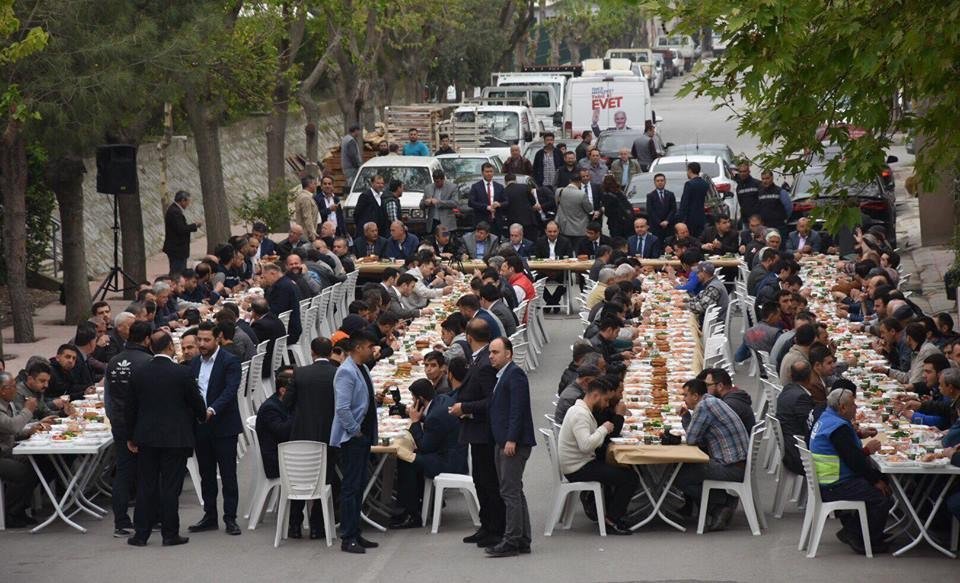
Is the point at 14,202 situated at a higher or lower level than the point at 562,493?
higher

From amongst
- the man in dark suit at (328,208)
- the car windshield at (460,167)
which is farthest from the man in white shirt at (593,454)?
the car windshield at (460,167)

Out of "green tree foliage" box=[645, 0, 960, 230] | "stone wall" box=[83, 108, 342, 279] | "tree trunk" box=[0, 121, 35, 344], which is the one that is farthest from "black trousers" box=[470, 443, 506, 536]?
"stone wall" box=[83, 108, 342, 279]

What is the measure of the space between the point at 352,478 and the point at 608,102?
30.2m

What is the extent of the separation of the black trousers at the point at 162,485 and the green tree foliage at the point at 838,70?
508 centimetres

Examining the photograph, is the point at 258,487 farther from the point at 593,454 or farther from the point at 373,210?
the point at 373,210

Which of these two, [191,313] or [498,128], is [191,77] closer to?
[191,313]

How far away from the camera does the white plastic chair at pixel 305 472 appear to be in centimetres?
1288

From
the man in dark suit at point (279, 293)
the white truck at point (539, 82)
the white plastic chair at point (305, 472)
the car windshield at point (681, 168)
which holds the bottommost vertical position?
the white plastic chair at point (305, 472)

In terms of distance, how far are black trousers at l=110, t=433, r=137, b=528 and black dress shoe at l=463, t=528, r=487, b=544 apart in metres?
2.83

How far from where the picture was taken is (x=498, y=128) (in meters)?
40.3

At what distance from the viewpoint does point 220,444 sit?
13469 mm

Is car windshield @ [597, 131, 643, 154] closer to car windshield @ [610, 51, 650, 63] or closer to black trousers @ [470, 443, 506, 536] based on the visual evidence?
black trousers @ [470, 443, 506, 536]

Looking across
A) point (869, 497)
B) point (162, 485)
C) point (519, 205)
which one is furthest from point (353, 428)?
point (519, 205)

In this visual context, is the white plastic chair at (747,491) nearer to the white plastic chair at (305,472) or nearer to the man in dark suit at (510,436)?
the man in dark suit at (510,436)
